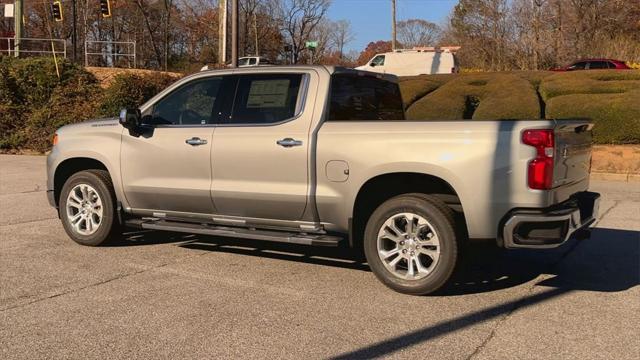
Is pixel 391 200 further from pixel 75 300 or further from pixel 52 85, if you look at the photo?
pixel 52 85

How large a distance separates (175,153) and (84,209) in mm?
1444

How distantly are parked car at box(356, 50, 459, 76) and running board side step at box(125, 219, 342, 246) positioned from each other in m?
26.9

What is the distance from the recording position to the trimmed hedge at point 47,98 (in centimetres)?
1841

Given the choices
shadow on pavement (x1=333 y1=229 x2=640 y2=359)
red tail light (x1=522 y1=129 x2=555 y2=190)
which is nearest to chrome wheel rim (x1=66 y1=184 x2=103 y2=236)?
Answer: shadow on pavement (x1=333 y1=229 x2=640 y2=359)

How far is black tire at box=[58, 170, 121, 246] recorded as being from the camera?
643cm

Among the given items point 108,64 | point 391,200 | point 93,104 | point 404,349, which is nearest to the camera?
point 404,349

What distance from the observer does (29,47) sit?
120ft

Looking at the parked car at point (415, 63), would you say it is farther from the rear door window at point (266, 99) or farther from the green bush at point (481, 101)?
the rear door window at point (266, 99)

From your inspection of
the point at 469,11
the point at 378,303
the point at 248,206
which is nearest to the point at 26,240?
the point at 248,206

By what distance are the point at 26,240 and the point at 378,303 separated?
171 inches

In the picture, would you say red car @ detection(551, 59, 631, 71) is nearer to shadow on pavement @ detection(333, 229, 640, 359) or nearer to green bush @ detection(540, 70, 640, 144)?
green bush @ detection(540, 70, 640, 144)

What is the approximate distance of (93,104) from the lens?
1964cm

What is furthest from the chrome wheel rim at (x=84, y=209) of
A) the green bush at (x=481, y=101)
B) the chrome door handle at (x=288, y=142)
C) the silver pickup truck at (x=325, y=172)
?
the green bush at (x=481, y=101)

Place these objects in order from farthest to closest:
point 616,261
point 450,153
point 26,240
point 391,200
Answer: point 26,240, point 616,261, point 391,200, point 450,153
